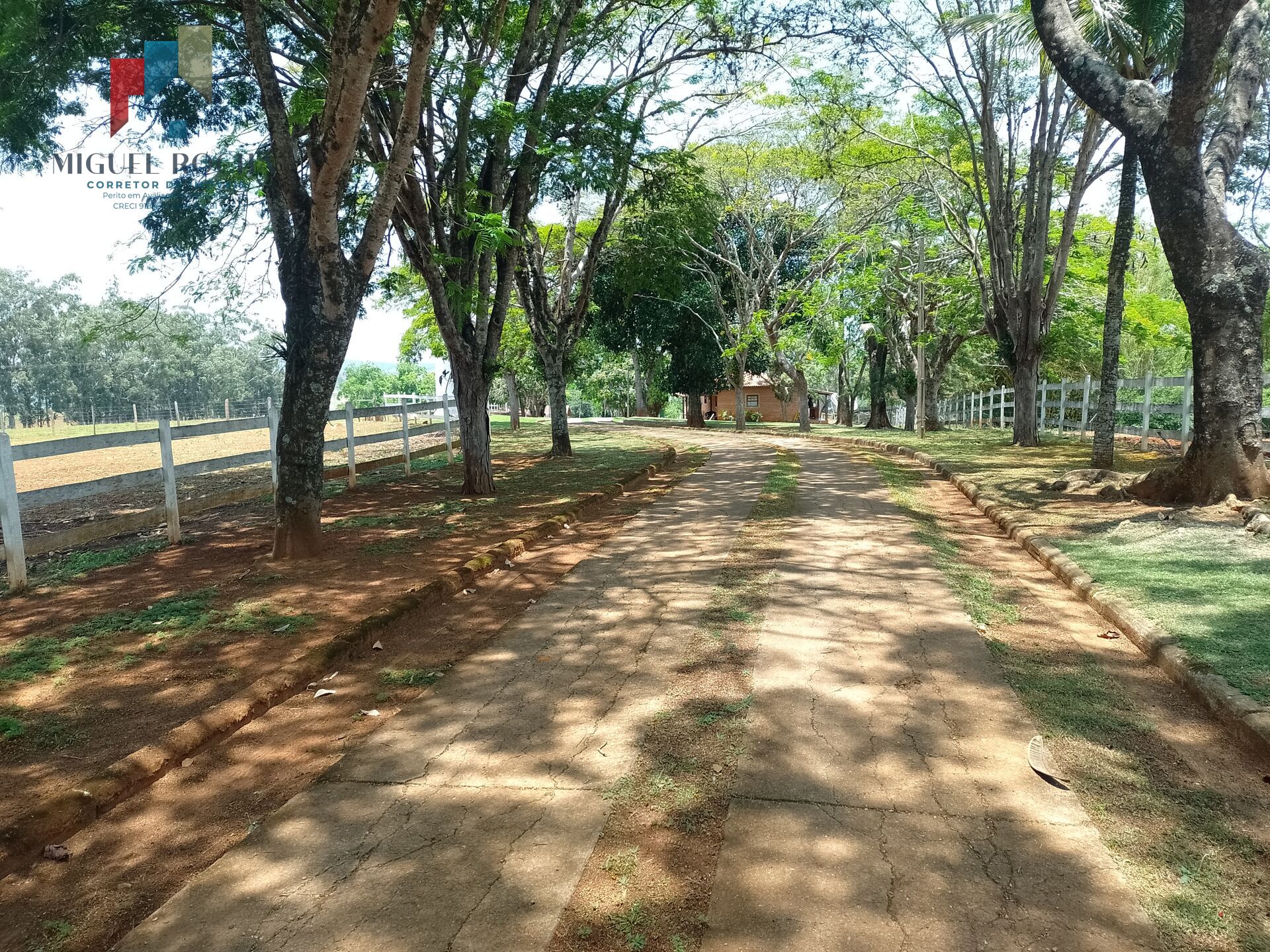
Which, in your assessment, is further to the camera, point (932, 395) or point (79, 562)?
point (932, 395)

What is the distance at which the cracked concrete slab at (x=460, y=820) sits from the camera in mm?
2633

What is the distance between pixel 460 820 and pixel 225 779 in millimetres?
1264

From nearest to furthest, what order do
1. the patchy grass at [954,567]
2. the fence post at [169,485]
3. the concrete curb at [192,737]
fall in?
the concrete curb at [192,737] < the patchy grass at [954,567] < the fence post at [169,485]

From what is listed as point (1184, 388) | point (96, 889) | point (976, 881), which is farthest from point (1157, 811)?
point (1184, 388)

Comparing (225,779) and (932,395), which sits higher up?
(932,395)

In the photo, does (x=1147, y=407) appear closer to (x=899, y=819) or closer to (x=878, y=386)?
(x=878, y=386)

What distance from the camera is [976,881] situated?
9.09 feet

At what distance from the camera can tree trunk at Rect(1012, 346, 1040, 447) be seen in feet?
63.3

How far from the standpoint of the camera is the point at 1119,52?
38.4 feet

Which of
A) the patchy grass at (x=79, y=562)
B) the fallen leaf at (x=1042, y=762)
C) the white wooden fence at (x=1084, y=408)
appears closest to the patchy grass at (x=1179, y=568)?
the fallen leaf at (x=1042, y=762)

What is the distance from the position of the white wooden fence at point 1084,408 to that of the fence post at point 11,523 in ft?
42.7

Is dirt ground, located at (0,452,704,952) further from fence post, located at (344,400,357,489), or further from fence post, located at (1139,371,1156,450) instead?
fence post, located at (1139,371,1156,450)

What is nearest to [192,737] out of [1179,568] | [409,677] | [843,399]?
[409,677]

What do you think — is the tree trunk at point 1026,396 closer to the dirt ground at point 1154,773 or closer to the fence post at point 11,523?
the dirt ground at point 1154,773
